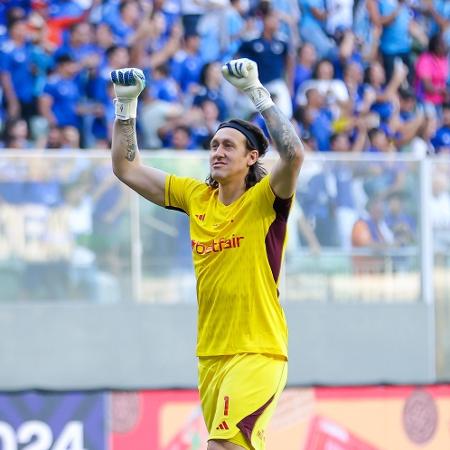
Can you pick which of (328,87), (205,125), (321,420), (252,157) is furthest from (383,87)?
(252,157)

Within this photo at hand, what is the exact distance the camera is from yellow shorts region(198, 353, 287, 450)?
258 inches

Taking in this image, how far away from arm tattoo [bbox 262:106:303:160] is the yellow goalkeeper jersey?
262mm

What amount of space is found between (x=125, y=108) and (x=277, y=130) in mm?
1012

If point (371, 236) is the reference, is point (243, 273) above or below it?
below

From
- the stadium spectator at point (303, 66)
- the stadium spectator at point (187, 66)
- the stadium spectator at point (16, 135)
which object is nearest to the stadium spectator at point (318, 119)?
the stadium spectator at point (303, 66)

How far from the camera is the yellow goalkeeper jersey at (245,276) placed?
6629 mm

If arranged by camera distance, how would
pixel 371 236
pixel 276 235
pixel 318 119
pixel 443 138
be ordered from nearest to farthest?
pixel 276 235 < pixel 371 236 < pixel 318 119 < pixel 443 138

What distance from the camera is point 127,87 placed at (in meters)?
6.96

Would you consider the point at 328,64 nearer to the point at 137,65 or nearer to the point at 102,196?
the point at 137,65

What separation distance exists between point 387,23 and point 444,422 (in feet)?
21.6

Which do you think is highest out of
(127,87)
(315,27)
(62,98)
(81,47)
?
(315,27)

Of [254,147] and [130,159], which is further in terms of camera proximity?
[130,159]

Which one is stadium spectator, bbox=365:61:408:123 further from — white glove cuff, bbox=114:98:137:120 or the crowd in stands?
white glove cuff, bbox=114:98:137:120

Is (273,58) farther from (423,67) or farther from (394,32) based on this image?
(423,67)
